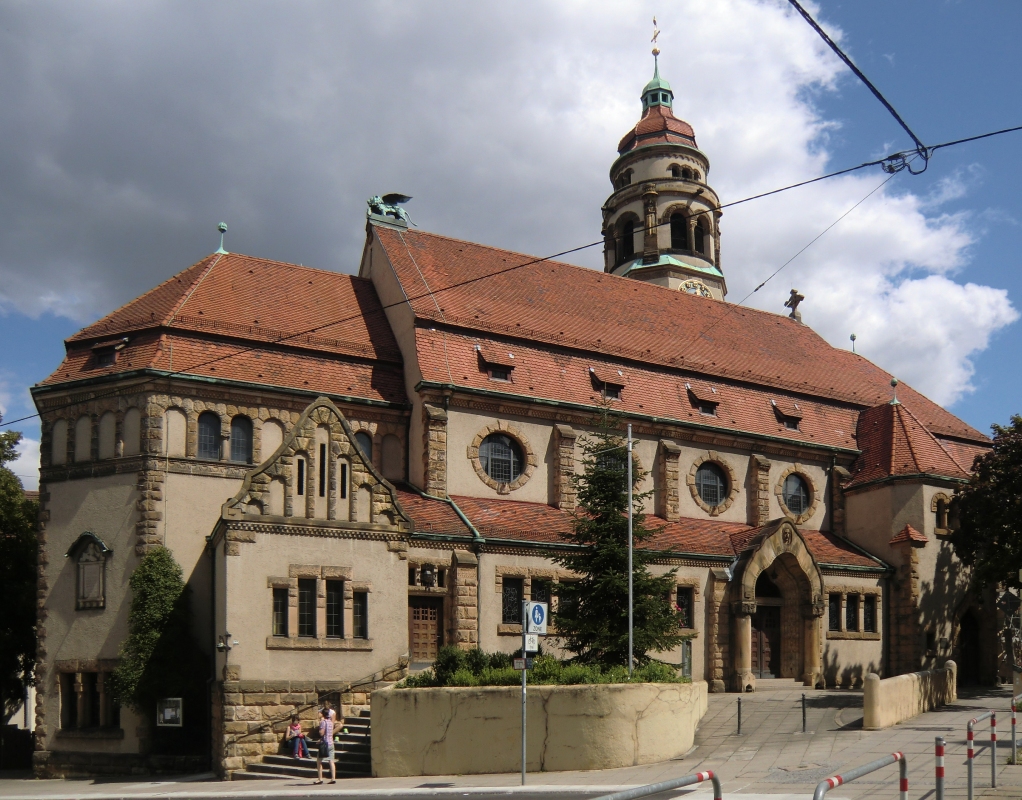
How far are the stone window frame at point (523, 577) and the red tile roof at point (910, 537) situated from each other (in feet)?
40.8

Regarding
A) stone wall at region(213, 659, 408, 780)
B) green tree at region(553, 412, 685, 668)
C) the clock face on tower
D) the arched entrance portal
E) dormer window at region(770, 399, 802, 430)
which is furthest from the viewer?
the clock face on tower

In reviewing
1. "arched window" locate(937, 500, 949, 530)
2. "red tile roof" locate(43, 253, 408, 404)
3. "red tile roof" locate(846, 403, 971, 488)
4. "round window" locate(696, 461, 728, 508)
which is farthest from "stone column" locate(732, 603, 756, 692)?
"red tile roof" locate(43, 253, 408, 404)

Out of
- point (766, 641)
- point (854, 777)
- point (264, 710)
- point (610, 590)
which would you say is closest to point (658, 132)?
point (766, 641)

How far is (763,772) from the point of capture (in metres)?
20.6

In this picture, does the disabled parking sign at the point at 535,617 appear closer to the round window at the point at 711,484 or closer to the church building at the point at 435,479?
the church building at the point at 435,479

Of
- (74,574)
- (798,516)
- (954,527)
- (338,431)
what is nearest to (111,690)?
(74,574)

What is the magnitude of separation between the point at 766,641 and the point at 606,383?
9.41 metres

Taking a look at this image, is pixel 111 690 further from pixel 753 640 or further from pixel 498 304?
pixel 753 640

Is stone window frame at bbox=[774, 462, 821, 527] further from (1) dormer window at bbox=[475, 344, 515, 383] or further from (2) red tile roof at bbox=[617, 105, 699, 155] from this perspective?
(2) red tile roof at bbox=[617, 105, 699, 155]

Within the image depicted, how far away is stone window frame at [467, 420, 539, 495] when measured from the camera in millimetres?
34094

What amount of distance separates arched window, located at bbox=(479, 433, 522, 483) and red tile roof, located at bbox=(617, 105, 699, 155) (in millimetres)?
24099

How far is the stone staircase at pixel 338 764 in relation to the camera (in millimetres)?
24422

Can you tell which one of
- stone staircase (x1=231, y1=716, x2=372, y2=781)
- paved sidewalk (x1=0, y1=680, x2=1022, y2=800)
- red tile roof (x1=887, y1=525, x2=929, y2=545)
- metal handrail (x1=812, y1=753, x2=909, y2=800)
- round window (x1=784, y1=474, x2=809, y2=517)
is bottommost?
stone staircase (x1=231, y1=716, x2=372, y2=781)

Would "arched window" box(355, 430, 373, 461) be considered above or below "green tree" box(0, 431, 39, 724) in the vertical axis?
above
